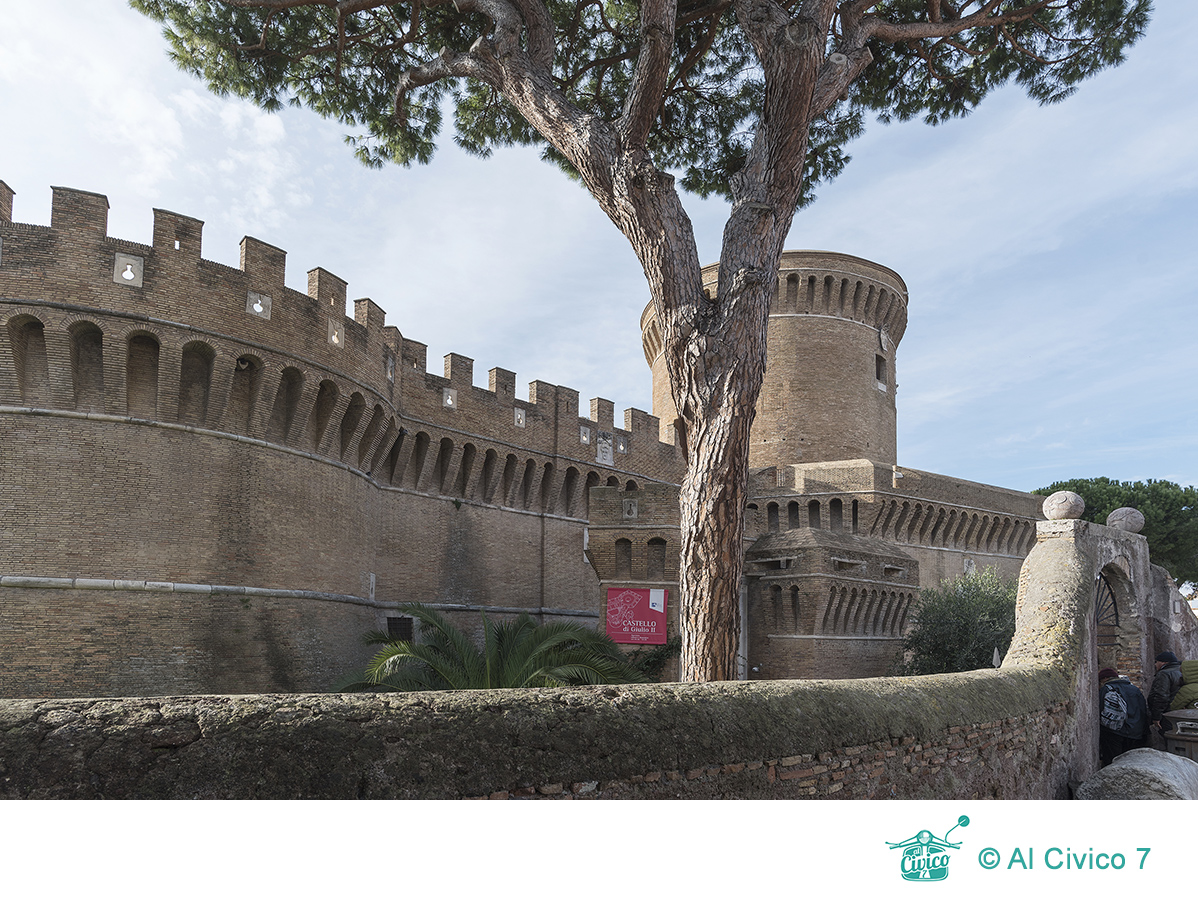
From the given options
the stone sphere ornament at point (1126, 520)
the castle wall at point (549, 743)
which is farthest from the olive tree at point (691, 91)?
A: the stone sphere ornament at point (1126, 520)

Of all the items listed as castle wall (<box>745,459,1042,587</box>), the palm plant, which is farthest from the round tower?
the palm plant

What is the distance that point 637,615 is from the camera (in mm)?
14430

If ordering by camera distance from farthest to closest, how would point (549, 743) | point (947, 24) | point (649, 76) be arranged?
point (947, 24), point (649, 76), point (549, 743)

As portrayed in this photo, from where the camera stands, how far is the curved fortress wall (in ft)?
35.6

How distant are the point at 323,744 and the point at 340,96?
37.3ft

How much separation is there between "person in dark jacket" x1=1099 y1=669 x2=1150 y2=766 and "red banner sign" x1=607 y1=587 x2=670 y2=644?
23.0 feet

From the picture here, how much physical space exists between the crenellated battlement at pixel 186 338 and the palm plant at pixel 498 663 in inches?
166

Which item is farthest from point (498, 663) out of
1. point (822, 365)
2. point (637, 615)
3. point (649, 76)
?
point (822, 365)

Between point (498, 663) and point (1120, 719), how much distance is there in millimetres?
7936

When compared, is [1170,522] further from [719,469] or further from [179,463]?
[179,463]

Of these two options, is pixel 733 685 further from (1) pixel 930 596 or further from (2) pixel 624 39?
(1) pixel 930 596

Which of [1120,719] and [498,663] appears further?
[498,663]

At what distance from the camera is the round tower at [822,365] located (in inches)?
1065

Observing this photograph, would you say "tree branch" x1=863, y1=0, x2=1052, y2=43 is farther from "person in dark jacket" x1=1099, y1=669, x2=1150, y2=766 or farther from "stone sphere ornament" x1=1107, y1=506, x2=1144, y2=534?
"person in dark jacket" x1=1099, y1=669, x2=1150, y2=766
